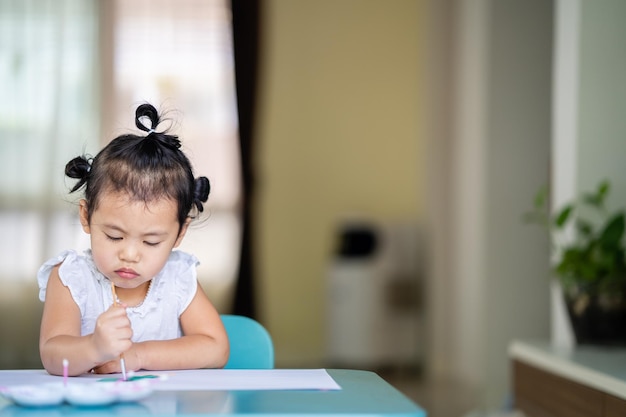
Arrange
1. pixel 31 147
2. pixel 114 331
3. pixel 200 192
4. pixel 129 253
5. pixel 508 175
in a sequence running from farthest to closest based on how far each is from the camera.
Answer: pixel 31 147 < pixel 508 175 < pixel 200 192 < pixel 129 253 < pixel 114 331

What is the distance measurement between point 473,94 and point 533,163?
2.08 feet

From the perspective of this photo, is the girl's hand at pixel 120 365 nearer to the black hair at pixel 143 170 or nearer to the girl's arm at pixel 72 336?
the girl's arm at pixel 72 336

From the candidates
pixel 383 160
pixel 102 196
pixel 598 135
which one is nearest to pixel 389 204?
pixel 383 160

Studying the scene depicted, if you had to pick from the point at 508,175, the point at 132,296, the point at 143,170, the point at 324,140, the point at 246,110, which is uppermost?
the point at 246,110

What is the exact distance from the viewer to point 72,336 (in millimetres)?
1348

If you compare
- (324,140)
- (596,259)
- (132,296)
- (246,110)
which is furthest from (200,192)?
(324,140)

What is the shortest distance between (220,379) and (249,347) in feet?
1.37

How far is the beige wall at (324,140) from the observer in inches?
267

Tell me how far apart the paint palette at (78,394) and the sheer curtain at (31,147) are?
5068 mm

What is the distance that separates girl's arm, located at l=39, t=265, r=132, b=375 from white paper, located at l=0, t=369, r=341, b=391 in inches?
1.0

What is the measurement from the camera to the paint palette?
3.24 feet

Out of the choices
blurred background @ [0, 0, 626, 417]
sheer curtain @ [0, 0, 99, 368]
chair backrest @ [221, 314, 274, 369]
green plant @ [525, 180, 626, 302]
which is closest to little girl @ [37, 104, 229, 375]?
chair backrest @ [221, 314, 274, 369]

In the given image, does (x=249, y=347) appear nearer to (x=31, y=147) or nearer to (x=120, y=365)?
(x=120, y=365)

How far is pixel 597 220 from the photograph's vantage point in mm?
3172
